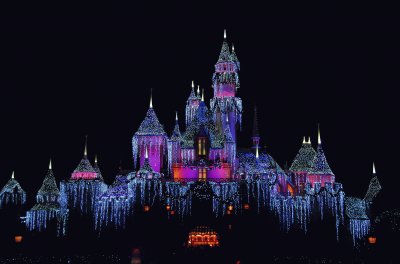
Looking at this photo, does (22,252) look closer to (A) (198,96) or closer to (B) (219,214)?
(B) (219,214)

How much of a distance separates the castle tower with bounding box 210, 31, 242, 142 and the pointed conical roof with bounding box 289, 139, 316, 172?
259 inches

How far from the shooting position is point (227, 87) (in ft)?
174

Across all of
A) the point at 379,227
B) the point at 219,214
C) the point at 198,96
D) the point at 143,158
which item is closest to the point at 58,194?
the point at 143,158

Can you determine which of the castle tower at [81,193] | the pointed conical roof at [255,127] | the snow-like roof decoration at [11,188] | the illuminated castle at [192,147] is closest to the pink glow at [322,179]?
the illuminated castle at [192,147]

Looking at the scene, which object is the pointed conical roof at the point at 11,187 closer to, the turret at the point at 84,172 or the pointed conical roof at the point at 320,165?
the turret at the point at 84,172

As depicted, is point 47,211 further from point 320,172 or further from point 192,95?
point 320,172

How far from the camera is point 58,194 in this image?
146 feet

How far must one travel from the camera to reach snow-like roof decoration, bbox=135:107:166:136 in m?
47.6

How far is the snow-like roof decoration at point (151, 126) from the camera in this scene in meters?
47.6

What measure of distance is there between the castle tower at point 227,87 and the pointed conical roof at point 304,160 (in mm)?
6581

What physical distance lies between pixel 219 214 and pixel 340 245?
9208 mm

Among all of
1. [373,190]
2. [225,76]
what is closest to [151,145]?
[225,76]

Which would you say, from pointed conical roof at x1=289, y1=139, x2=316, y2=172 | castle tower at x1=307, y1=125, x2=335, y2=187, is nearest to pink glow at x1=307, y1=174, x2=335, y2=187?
castle tower at x1=307, y1=125, x2=335, y2=187

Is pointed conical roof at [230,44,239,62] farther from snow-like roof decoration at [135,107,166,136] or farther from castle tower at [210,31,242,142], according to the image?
snow-like roof decoration at [135,107,166,136]
